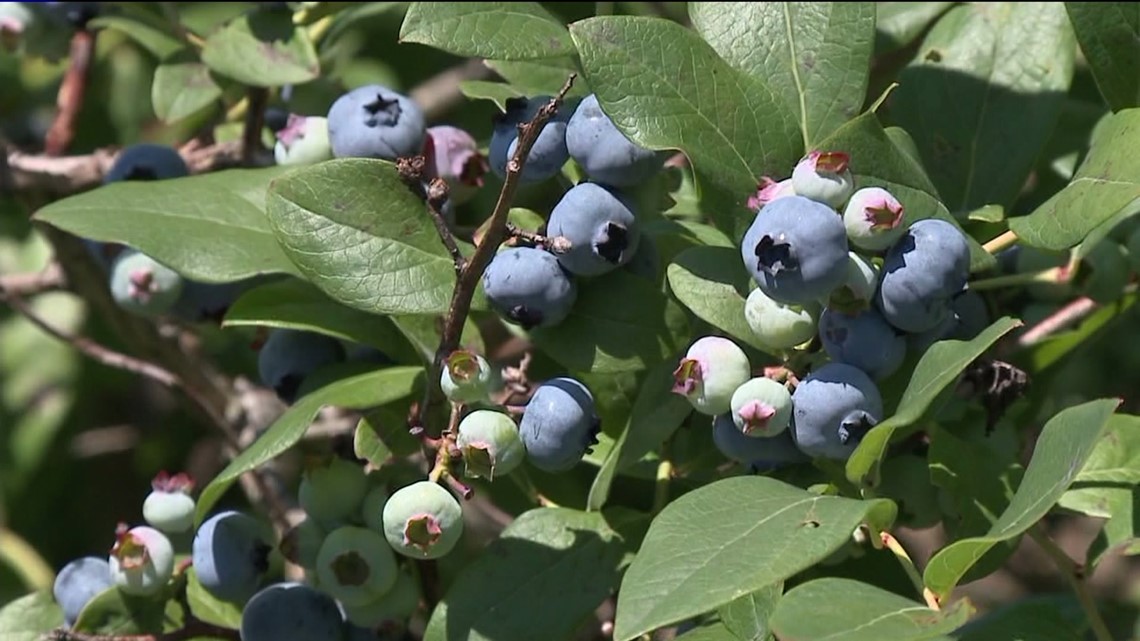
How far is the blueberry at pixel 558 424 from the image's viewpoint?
1.11m

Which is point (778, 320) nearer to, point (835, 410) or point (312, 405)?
point (835, 410)

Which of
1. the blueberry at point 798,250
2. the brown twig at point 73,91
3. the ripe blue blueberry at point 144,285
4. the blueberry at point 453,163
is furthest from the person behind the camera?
the brown twig at point 73,91

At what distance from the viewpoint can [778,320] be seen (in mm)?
1083

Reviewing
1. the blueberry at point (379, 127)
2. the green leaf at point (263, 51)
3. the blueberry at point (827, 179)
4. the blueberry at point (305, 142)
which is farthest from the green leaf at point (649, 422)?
the green leaf at point (263, 51)

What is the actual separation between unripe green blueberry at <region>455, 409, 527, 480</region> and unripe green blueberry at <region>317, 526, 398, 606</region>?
16 centimetres

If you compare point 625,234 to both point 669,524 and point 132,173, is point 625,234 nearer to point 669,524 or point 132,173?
point 669,524

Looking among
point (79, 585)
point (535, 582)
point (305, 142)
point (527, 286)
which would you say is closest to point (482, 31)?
point (527, 286)

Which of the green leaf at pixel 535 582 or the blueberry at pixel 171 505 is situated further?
the blueberry at pixel 171 505

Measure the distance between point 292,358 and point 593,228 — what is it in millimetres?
384

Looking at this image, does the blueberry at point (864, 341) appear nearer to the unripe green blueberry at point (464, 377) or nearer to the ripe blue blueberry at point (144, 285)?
the unripe green blueberry at point (464, 377)

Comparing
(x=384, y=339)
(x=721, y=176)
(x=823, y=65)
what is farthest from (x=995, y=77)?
(x=384, y=339)

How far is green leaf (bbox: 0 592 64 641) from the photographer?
4.62 feet

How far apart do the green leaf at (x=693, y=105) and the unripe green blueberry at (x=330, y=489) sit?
389 mm

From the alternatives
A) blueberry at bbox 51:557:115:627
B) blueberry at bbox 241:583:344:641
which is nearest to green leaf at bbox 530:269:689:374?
blueberry at bbox 241:583:344:641
